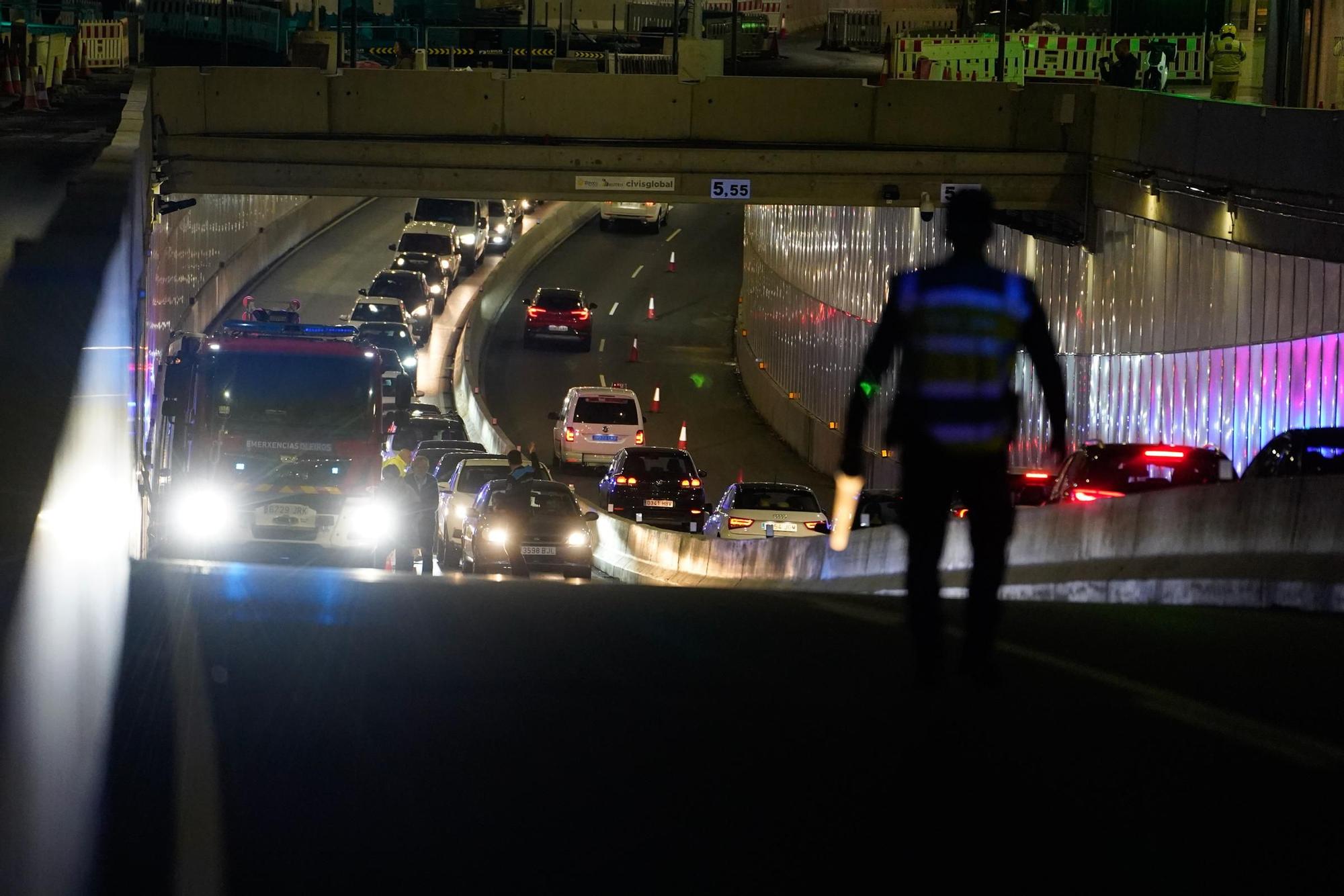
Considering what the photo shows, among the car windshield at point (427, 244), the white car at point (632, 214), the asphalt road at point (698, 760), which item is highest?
the white car at point (632, 214)

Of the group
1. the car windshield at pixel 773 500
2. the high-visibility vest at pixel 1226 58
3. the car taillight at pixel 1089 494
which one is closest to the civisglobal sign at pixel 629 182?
the car windshield at pixel 773 500

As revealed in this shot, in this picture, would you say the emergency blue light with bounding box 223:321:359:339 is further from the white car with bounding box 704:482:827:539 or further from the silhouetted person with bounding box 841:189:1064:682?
the silhouetted person with bounding box 841:189:1064:682

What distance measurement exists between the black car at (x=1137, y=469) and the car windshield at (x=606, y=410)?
21.7 m

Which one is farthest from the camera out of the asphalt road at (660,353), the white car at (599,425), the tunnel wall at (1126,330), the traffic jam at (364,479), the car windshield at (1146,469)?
the asphalt road at (660,353)

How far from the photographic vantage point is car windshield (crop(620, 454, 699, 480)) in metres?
37.0

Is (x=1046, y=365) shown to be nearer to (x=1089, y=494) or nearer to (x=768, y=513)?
(x=1089, y=494)

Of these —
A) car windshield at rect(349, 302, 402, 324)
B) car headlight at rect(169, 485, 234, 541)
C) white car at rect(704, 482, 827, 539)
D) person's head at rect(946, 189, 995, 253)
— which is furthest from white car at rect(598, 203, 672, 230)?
person's head at rect(946, 189, 995, 253)

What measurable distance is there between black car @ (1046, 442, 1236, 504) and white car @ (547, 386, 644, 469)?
21.5 metres

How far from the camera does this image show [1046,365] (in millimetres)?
7316

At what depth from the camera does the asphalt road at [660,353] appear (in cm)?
4975

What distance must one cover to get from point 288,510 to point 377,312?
29322mm

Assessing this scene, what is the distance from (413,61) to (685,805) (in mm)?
52522

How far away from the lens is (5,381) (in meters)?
8.31

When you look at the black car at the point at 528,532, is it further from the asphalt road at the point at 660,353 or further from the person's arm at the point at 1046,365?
the person's arm at the point at 1046,365
